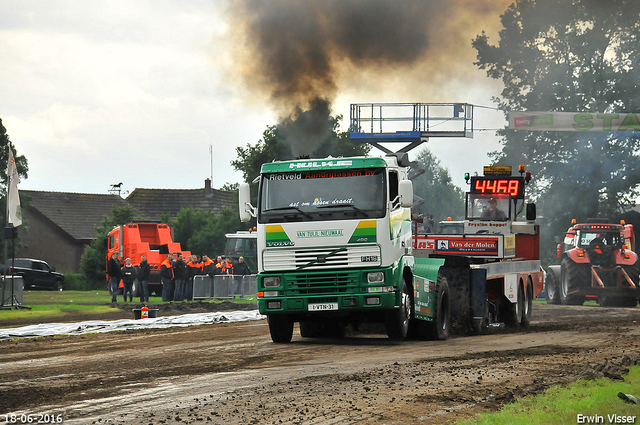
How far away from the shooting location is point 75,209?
214 feet

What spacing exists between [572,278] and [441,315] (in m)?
15.4

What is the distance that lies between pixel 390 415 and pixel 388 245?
6340mm

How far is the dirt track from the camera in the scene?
8.07 meters

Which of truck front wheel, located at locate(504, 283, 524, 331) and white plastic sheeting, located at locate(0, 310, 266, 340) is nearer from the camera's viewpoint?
white plastic sheeting, located at locate(0, 310, 266, 340)

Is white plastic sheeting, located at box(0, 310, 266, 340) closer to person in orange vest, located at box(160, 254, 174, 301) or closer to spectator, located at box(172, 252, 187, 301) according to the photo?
spectator, located at box(172, 252, 187, 301)

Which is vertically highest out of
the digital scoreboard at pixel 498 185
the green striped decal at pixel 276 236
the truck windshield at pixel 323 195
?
the digital scoreboard at pixel 498 185

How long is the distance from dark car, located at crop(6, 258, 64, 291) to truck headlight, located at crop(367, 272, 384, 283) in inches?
1358

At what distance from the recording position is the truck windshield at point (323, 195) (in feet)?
46.2

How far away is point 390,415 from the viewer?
7859 millimetres

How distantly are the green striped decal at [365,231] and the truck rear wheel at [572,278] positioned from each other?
18261 millimetres

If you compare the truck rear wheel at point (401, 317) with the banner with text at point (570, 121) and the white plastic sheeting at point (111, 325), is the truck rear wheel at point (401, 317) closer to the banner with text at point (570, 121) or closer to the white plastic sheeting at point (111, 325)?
the white plastic sheeting at point (111, 325)

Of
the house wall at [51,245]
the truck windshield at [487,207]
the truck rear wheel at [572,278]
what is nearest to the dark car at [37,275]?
the house wall at [51,245]

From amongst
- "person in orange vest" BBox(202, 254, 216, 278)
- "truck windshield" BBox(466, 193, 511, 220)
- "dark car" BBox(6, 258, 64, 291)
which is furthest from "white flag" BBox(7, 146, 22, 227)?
"dark car" BBox(6, 258, 64, 291)

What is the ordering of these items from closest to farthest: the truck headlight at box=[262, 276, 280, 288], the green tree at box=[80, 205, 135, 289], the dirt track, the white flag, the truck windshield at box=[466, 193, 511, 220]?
the dirt track, the truck headlight at box=[262, 276, 280, 288], the truck windshield at box=[466, 193, 511, 220], the white flag, the green tree at box=[80, 205, 135, 289]
